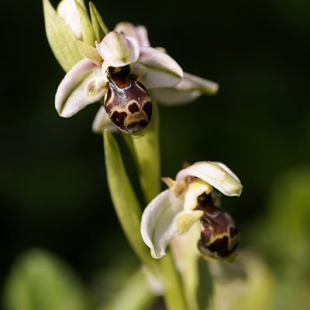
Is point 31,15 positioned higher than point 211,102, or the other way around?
point 31,15

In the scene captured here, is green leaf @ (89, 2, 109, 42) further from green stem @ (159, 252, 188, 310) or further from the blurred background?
the blurred background

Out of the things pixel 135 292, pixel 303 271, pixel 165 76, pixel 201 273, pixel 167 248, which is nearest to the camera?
pixel 165 76

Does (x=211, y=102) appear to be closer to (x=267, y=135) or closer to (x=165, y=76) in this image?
(x=267, y=135)

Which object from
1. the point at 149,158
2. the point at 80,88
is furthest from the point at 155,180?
the point at 80,88

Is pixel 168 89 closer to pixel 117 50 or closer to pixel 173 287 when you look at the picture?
pixel 117 50

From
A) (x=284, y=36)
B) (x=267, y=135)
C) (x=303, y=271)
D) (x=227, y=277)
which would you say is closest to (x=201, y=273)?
(x=227, y=277)

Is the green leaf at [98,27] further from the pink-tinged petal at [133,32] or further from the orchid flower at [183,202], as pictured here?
the orchid flower at [183,202]
